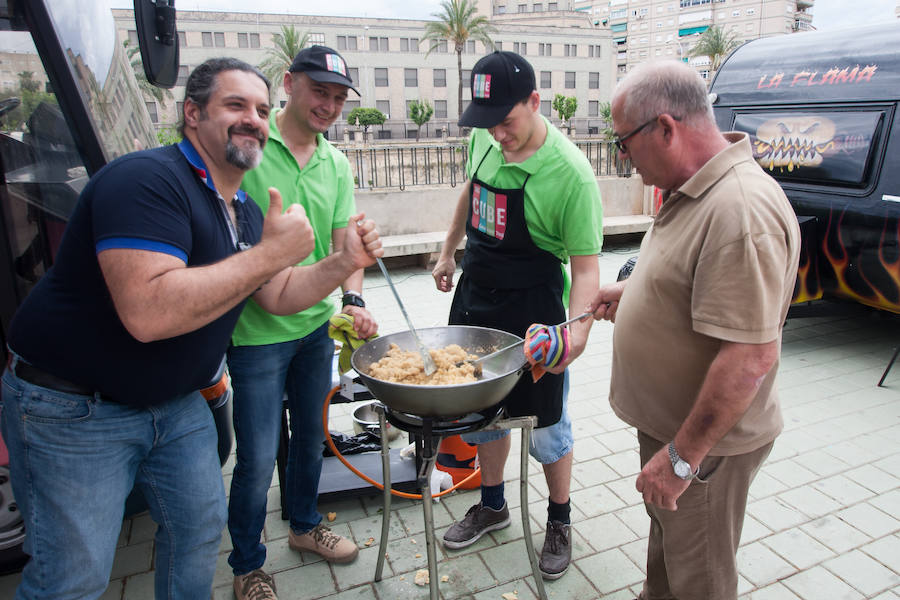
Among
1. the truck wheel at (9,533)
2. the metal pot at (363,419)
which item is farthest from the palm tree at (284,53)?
the truck wheel at (9,533)

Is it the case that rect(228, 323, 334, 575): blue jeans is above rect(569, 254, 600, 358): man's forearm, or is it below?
below

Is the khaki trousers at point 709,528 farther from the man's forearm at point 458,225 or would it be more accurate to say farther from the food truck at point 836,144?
the food truck at point 836,144

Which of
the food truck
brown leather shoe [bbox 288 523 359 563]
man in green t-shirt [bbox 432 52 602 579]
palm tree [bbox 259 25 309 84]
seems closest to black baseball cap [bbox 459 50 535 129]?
man in green t-shirt [bbox 432 52 602 579]

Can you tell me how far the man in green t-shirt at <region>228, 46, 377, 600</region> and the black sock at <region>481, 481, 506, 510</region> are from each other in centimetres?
87

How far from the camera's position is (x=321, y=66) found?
235 centimetres

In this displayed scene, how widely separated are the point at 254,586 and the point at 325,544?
38cm

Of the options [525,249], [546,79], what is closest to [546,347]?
[525,249]

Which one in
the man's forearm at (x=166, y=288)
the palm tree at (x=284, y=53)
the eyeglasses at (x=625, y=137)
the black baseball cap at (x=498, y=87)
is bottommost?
the man's forearm at (x=166, y=288)

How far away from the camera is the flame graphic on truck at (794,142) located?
17.2 ft

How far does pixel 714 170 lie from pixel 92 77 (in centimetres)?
248

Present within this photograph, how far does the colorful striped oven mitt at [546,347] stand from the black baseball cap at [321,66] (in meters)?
1.28

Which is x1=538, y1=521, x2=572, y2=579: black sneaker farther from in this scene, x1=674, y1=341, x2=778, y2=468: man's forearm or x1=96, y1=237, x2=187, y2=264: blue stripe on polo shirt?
x1=96, y1=237, x2=187, y2=264: blue stripe on polo shirt

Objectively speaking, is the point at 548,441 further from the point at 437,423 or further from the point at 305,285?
the point at 305,285

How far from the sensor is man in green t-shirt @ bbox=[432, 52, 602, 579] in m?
2.45
